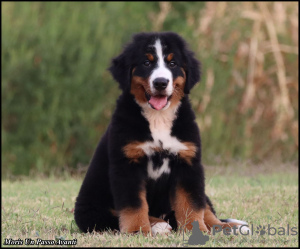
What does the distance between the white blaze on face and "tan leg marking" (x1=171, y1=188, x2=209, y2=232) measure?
79cm

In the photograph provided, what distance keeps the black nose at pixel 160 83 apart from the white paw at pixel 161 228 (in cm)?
102

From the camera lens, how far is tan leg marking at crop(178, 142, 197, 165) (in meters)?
4.52

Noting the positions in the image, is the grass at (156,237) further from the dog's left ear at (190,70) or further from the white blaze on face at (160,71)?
the dog's left ear at (190,70)

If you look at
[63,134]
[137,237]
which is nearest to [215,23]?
[63,134]

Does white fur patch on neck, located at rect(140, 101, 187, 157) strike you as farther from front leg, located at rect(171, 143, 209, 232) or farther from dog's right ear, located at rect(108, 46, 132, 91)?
dog's right ear, located at rect(108, 46, 132, 91)

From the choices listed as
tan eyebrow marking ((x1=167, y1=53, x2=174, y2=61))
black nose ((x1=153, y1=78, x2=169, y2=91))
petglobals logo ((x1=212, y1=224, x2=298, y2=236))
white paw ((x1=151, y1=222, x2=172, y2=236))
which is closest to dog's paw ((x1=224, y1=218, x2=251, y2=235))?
petglobals logo ((x1=212, y1=224, x2=298, y2=236))

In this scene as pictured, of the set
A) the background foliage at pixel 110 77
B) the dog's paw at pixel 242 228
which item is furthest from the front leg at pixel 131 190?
the background foliage at pixel 110 77

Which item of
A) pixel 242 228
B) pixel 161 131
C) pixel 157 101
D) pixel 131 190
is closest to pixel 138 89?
pixel 157 101

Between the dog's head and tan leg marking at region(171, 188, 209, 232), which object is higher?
the dog's head

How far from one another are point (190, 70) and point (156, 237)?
148cm

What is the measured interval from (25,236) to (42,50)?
21.2 feet

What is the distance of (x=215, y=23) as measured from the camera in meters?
12.4

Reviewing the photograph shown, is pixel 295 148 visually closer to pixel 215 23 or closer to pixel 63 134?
pixel 215 23

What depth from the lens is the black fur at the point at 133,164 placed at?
4398 millimetres
